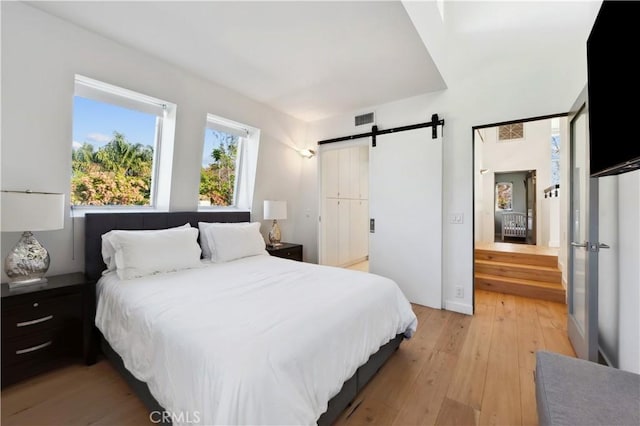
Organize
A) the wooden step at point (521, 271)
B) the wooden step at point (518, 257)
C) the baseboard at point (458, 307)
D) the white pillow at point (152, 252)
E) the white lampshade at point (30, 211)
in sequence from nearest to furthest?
the white lampshade at point (30, 211)
the white pillow at point (152, 252)
the baseboard at point (458, 307)
the wooden step at point (521, 271)
the wooden step at point (518, 257)

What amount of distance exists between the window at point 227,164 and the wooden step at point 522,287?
A: 3648mm

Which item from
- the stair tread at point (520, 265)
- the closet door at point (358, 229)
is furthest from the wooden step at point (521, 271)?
the closet door at point (358, 229)

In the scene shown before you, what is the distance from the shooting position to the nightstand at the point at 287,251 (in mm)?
3609

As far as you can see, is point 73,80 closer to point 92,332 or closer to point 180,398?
point 92,332

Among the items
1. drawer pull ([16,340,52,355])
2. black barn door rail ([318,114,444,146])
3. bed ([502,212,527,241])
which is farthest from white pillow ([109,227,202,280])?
bed ([502,212,527,241])

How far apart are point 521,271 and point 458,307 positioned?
1460 mm

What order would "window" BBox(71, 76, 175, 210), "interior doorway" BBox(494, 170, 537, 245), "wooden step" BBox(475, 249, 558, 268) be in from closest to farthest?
"window" BBox(71, 76, 175, 210), "wooden step" BBox(475, 249, 558, 268), "interior doorway" BBox(494, 170, 537, 245)

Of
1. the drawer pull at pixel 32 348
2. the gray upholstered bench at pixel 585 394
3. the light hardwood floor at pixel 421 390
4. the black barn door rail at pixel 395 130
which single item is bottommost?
the light hardwood floor at pixel 421 390

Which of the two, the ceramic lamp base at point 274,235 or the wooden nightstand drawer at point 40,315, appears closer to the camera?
the wooden nightstand drawer at point 40,315

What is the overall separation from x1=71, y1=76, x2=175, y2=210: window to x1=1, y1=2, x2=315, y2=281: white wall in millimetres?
165

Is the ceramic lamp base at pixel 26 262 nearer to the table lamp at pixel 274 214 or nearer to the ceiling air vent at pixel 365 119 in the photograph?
the table lamp at pixel 274 214

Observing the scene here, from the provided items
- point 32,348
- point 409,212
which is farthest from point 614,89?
point 32,348

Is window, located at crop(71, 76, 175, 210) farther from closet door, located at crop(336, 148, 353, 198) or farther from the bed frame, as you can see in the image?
closet door, located at crop(336, 148, 353, 198)

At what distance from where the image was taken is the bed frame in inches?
60.2
